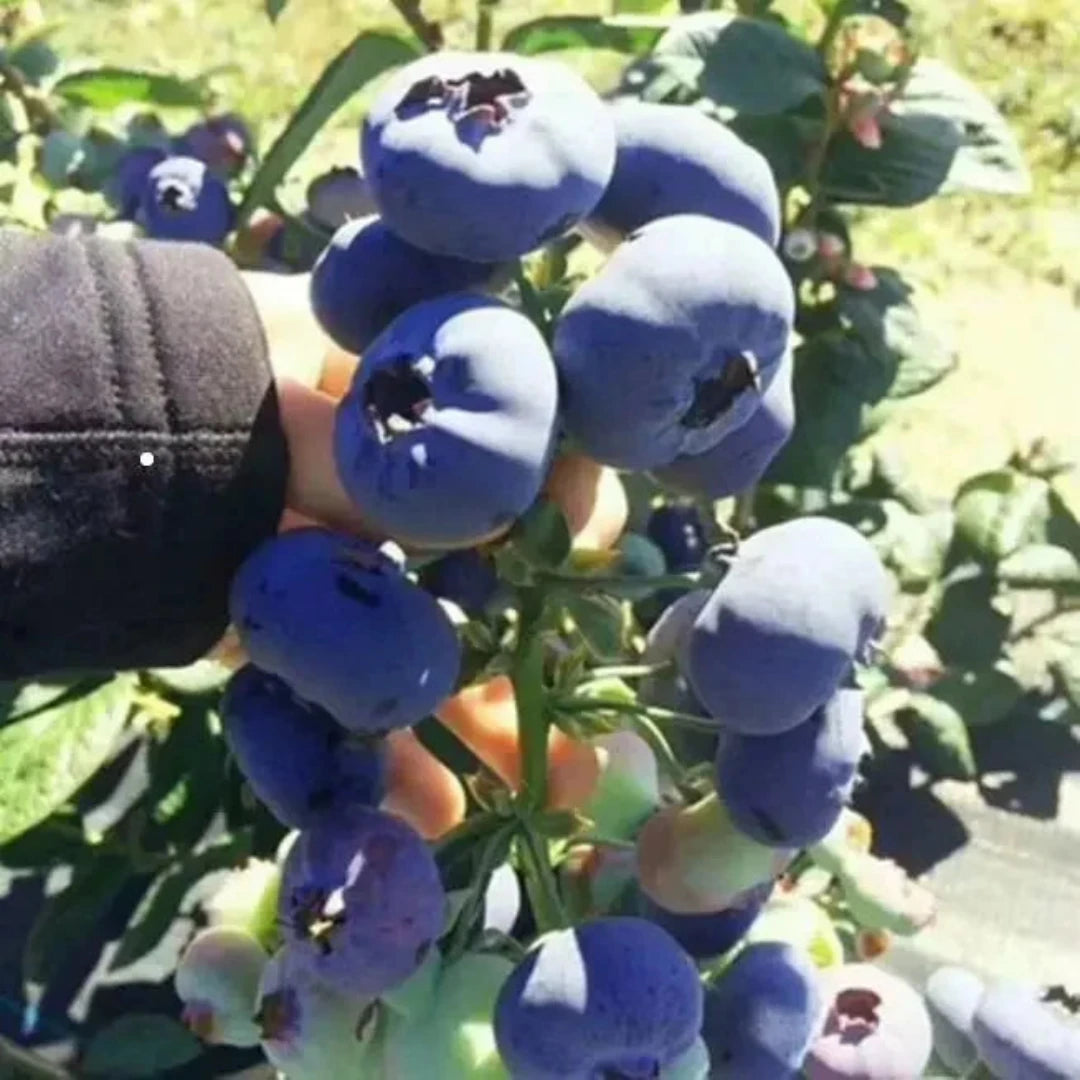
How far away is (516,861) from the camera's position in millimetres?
776

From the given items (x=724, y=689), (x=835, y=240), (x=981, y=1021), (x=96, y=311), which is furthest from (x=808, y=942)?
(x=835, y=240)

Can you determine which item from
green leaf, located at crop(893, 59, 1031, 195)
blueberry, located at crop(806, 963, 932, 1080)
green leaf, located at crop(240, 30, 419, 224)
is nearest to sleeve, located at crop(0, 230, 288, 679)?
blueberry, located at crop(806, 963, 932, 1080)

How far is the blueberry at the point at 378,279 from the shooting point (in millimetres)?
620

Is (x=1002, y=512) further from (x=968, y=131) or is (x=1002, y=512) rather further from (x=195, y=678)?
(x=195, y=678)

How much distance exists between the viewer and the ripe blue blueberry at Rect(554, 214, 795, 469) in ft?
1.93

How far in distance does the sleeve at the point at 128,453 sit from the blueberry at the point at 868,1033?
0.92 ft

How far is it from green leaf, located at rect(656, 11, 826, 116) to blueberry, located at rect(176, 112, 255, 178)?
0.32 m

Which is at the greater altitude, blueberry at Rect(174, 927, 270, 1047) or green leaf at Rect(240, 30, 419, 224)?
green leaf at Rect(240, 30, 419, 224)

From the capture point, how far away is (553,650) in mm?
708

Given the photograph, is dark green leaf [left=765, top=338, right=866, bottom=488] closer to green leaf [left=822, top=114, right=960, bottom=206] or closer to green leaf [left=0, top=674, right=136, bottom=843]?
green leaf [left=822, top=114, right=960, bottom=206]

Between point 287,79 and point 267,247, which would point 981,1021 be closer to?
point 267,247

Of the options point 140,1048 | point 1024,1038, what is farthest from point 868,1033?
point 140,1048

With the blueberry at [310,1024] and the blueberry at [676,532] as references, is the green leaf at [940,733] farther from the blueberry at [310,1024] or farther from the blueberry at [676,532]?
the blueberry at [310,1024]

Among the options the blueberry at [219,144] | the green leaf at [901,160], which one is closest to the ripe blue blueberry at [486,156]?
the green leaf at [901,160]
